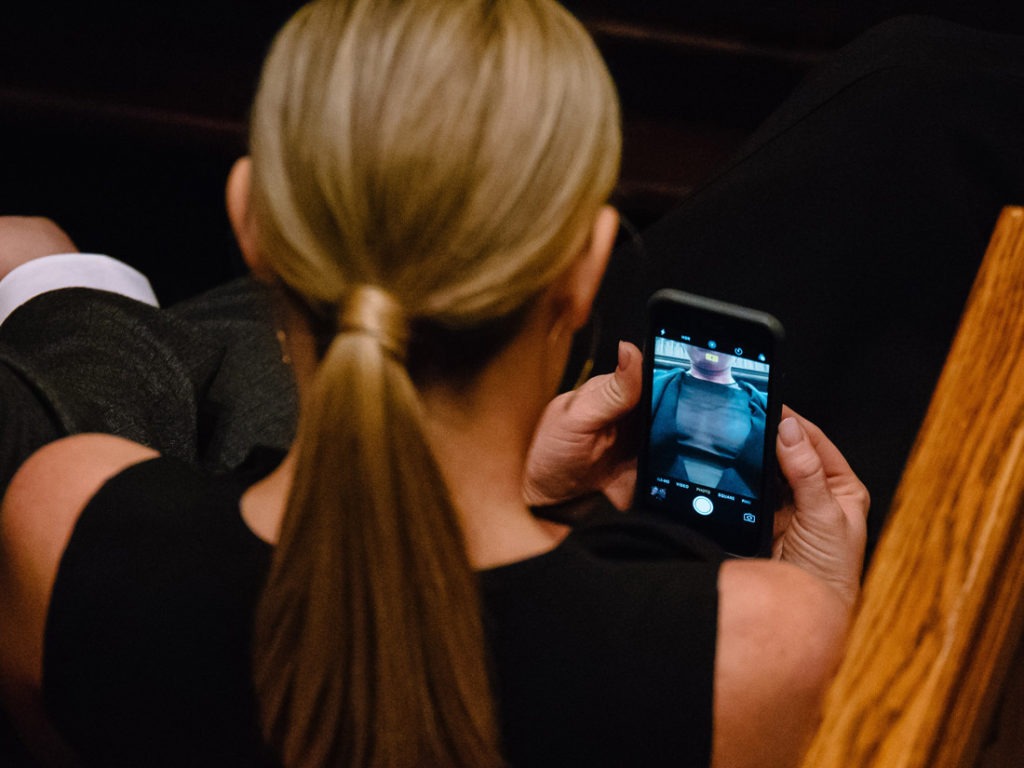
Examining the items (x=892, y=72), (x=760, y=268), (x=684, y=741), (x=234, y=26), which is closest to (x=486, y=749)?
(x=684, y=741)

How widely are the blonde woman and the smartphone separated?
17 centimetres

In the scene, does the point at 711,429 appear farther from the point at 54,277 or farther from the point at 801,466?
the point at 54,277

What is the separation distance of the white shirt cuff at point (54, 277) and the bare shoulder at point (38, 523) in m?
0.52

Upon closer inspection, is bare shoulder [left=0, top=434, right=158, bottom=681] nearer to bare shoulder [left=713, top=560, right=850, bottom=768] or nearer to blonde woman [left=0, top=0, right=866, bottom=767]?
blonde woman [left=0, top=0, right=866, bottom=767]

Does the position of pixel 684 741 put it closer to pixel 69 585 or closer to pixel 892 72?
pixel 69 585

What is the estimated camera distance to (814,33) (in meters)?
1.84

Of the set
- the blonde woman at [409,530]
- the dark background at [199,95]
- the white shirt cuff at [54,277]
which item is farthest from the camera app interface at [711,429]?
the dark background at [199,95]

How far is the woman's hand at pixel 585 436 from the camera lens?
0.85 metres

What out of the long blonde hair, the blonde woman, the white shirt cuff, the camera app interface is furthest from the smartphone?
the white shirt cuff

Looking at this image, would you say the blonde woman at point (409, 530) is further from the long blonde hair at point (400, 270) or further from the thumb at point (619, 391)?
the thumb at point (619, 391)

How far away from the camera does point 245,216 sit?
61cm

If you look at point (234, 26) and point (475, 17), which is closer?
point (475, 17)

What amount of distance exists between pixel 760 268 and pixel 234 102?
0.98 metres

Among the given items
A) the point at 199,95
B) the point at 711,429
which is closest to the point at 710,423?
the point at 711,429
